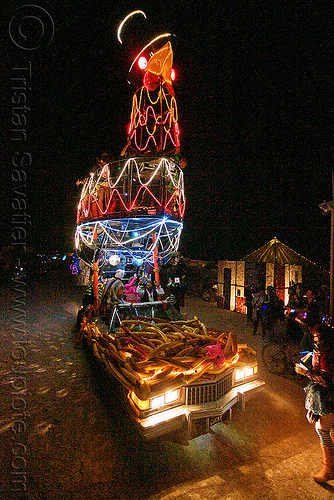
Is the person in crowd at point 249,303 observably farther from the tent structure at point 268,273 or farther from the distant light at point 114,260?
the distant light at point 114,260

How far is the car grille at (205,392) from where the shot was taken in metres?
3.15

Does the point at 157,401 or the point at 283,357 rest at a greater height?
the point at 157,401

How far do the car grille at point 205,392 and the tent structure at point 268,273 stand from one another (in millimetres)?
7904

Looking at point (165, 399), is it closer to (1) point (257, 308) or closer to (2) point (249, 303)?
(1) point (257, 308)

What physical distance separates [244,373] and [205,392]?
34.3 inches

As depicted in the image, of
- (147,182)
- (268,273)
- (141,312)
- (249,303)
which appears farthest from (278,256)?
(141,312)

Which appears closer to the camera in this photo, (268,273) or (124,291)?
(124,291)

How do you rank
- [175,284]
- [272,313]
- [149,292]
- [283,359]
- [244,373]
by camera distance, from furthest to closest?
1. [175,284]
2. [272,313]
3. [149,292]
4. [283,359]
5. [244,373]

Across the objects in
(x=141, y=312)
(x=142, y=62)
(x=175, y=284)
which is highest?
(x=142, y=62)

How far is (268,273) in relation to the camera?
40.8 ft

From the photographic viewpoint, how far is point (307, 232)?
15914 millimetres

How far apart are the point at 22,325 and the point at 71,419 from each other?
773 cm

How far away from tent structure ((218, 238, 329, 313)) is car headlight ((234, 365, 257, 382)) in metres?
7.17

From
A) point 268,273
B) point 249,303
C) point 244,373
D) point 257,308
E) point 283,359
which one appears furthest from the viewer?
point 268,273
